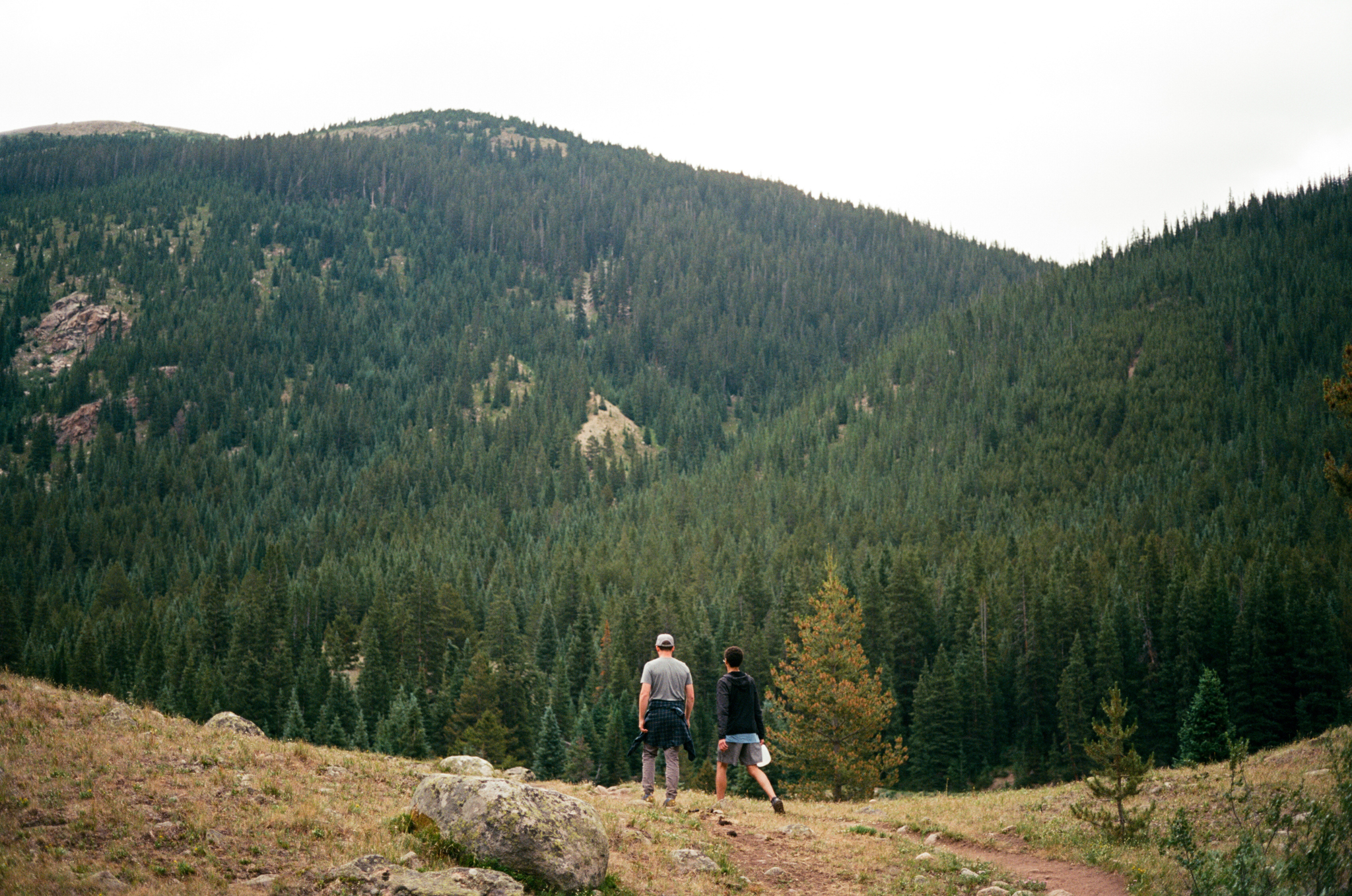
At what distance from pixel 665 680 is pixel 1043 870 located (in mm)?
7807

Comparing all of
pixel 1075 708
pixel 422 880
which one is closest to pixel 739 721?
pixel 422 880

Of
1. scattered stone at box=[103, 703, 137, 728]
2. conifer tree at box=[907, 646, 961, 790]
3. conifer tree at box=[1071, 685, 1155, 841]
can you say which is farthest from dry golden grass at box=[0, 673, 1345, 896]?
conifer tree at box=[907, 646, 961, 790]

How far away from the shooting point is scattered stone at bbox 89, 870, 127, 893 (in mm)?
9695

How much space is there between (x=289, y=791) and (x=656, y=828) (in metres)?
6.02

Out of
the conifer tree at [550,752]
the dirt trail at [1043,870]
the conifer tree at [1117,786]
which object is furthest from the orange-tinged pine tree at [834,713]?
the dirt trail at [1043,870]

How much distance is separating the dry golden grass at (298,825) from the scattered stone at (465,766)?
0.65 m

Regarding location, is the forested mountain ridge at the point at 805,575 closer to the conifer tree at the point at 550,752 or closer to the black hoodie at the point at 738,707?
the conifer tree at the point at 550,752

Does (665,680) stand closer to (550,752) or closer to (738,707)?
(738,707)

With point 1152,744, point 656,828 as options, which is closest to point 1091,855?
point 656,828

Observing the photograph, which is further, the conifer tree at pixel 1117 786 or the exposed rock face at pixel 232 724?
the exposed rock face at pixel 232 724

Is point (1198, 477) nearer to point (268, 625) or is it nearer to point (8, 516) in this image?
point (268, 625)

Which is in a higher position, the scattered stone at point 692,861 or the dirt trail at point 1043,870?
the scattered stone at point 692,861

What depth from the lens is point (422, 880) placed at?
33.7ft

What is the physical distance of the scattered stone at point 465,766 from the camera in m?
17.1
